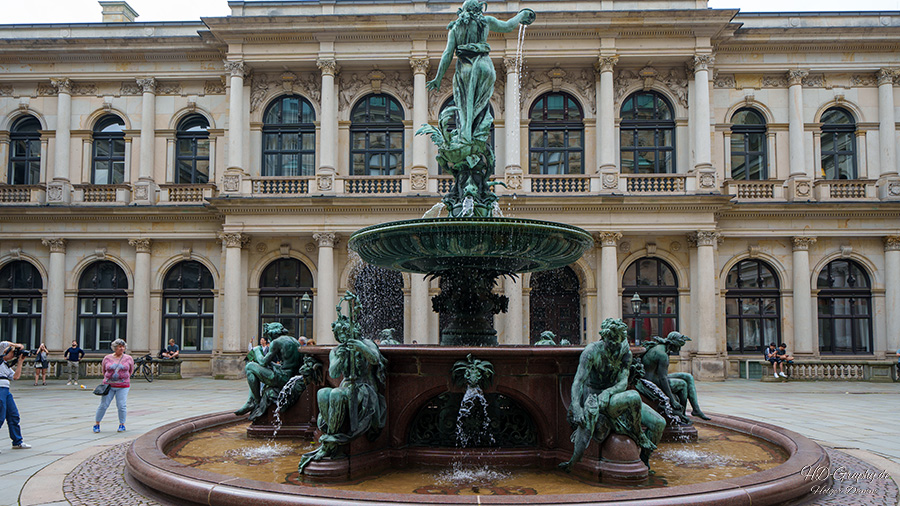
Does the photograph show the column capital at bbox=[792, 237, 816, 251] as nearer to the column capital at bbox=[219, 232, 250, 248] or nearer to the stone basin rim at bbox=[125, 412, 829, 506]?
the column capital at bbox=[219, 232, 250, 248]

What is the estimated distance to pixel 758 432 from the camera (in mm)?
8617

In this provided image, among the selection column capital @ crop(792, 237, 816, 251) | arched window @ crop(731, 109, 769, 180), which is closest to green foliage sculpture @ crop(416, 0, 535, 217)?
column capital @ crop(792, 237, 816, 251)

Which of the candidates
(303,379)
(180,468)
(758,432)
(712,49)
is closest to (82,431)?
(303,379)

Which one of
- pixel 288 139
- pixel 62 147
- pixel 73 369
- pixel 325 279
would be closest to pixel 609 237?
pixel 325 279

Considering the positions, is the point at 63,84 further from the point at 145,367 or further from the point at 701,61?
the point at 701,61

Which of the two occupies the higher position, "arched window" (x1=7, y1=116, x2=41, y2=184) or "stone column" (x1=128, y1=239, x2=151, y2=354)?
"arched window" (x1=7, y1=116, x2=41, y2=184)

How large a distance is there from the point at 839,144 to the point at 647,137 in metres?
8.07

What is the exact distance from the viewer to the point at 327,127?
86.3 feet

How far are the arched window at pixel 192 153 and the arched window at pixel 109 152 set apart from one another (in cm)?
248

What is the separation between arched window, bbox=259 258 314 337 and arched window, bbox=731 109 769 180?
721 inches

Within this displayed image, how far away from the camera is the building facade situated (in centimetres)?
2570

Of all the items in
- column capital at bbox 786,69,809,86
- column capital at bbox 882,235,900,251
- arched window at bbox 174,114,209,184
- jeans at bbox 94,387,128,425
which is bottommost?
jeans at bbox 94,387,128,425

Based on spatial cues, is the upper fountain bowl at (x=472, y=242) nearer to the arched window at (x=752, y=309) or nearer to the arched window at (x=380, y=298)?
the arched window at (x=380, y=298)

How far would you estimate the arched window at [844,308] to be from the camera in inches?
1061
